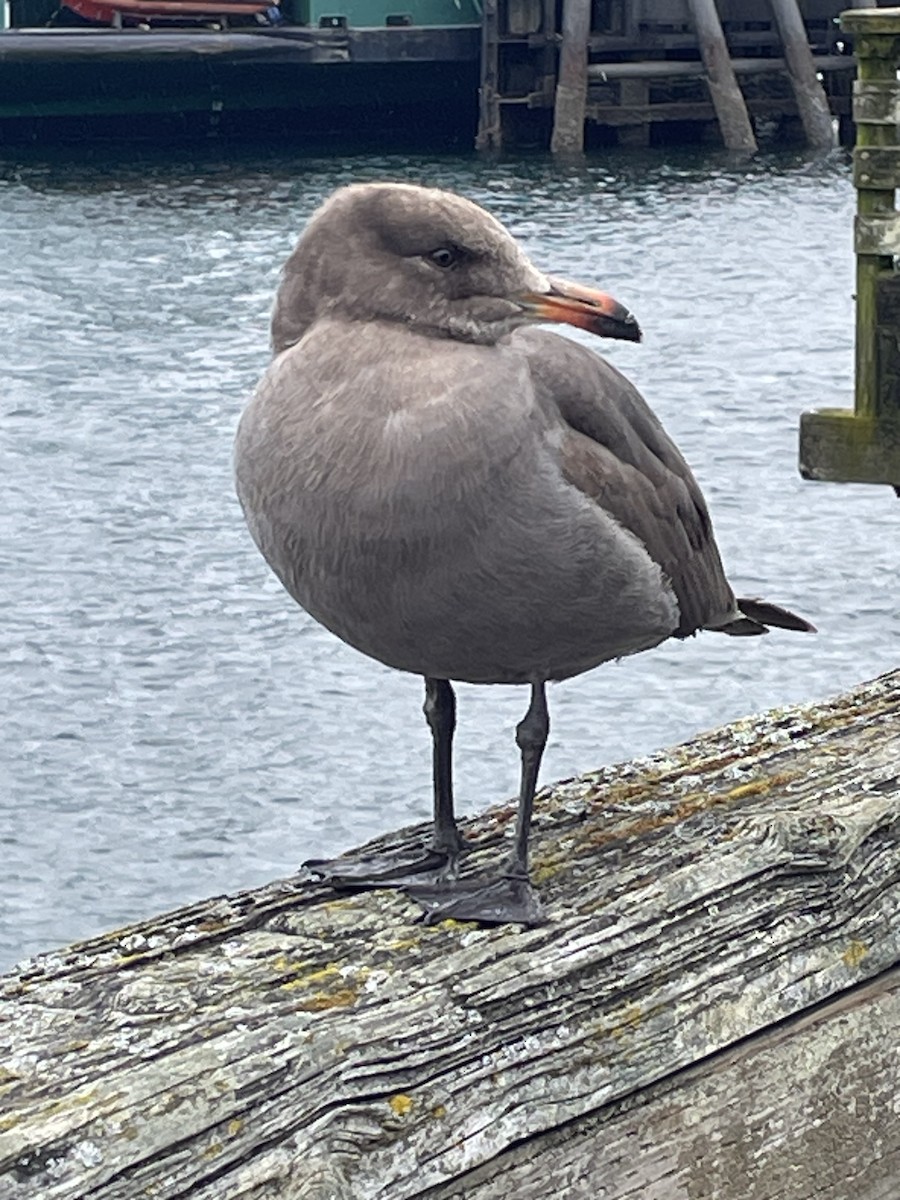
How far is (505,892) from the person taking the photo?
2.76 m

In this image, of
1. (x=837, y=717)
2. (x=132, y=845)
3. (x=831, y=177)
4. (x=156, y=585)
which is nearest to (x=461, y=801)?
(x=132, y=845)

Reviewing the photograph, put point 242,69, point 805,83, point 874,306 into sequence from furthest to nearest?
point 242,69 < point 805,83 < point 874,306

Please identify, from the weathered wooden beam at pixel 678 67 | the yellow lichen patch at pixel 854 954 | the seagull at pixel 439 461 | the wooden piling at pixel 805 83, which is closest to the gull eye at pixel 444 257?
the seagull at pixel 439 461

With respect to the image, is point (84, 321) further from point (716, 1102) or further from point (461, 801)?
point (716, 1102)

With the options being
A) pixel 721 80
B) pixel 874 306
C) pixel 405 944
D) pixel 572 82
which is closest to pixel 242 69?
pixel 572 82

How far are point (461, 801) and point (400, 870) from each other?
662 cm

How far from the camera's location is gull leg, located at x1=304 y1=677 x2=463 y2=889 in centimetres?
296

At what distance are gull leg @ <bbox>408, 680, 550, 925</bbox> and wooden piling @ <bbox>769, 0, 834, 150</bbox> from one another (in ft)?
127

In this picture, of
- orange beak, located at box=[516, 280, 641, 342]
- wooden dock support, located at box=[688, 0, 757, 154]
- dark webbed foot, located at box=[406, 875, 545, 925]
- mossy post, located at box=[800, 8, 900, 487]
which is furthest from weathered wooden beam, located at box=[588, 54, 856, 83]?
dark webbed foot, located at box=[406, 875, 545, 925]

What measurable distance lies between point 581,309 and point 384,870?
797 millimetres

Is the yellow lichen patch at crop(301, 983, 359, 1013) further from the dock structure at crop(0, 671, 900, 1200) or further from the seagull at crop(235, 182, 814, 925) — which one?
the seagull at crop(235, 182, 814, 925)

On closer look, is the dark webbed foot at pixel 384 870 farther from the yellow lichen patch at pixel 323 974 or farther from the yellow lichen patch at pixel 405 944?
the yellow lichen patch at pixel 323 974

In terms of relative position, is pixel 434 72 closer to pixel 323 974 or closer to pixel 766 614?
pixel 766 614

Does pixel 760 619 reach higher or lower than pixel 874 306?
higher
